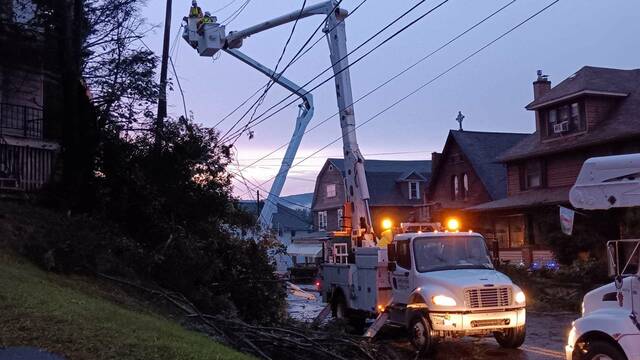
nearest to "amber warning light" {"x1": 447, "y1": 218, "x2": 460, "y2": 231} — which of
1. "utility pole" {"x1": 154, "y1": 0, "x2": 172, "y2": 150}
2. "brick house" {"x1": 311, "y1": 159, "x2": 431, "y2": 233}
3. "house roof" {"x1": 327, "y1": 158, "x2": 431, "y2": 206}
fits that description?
"utility pole" {"x1": 154, "y1": 0, "x2": 172, "y2": 150}

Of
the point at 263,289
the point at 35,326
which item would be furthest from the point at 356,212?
the point at 35,326

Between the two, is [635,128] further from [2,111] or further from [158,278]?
[2,111]

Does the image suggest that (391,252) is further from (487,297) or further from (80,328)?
(80,328)

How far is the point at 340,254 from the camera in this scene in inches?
671

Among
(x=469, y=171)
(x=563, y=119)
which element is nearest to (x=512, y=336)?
(x=563, y=119)

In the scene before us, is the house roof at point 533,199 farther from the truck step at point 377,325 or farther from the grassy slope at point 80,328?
the grassy slope at point 80,328

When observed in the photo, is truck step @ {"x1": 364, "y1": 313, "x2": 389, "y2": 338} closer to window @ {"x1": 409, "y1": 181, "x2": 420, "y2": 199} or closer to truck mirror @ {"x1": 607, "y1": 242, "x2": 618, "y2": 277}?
truck mirror @ {"x1": 607, "y1": 242, "x2": 618, "y2": 277}

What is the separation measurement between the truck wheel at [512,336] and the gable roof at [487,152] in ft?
83.3

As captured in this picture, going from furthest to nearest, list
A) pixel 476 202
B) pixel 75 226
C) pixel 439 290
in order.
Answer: pixel 476 202 → pixel 75 226 → pixel 439 290

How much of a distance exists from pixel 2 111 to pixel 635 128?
74.7 feet

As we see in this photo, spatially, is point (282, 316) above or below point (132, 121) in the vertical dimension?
below

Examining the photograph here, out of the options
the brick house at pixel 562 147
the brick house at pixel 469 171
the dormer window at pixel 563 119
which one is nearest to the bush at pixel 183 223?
the brick house at pixel 562 147

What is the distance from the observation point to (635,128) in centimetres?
2652

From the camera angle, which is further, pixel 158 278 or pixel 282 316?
pixel 282 316
